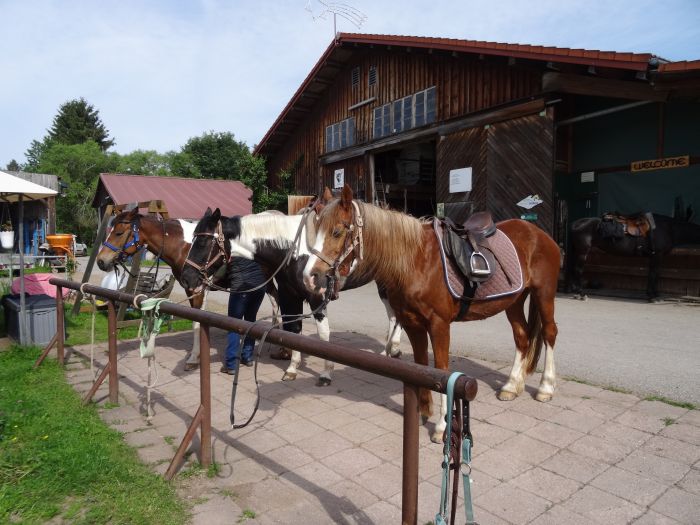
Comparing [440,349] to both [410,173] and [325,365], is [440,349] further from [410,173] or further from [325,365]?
[410,173]

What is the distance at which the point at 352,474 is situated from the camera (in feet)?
9.23

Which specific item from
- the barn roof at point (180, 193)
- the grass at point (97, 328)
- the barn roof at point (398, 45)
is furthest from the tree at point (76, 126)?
the grass at point (97, 328)

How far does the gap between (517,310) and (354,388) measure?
1818mm

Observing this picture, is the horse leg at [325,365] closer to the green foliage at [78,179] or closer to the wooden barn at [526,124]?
the wooden barn at [526,124]

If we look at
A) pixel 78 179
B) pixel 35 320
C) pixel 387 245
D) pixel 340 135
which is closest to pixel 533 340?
pixel 387 245

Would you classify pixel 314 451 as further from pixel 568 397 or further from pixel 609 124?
pixel 609 124

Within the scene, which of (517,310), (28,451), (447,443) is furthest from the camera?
(517,310)

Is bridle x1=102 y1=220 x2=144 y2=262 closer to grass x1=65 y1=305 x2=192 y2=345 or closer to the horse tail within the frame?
grass x1=65 y1=305 x2=192 y2=345

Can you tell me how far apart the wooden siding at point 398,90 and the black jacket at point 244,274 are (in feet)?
27.4

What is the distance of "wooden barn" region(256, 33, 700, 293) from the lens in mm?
9227

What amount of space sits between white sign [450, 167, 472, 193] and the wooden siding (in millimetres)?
1541

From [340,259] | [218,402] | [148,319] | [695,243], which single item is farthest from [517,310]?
[695,243]

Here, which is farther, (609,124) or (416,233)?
(609,124)

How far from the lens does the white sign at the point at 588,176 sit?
11594mm
